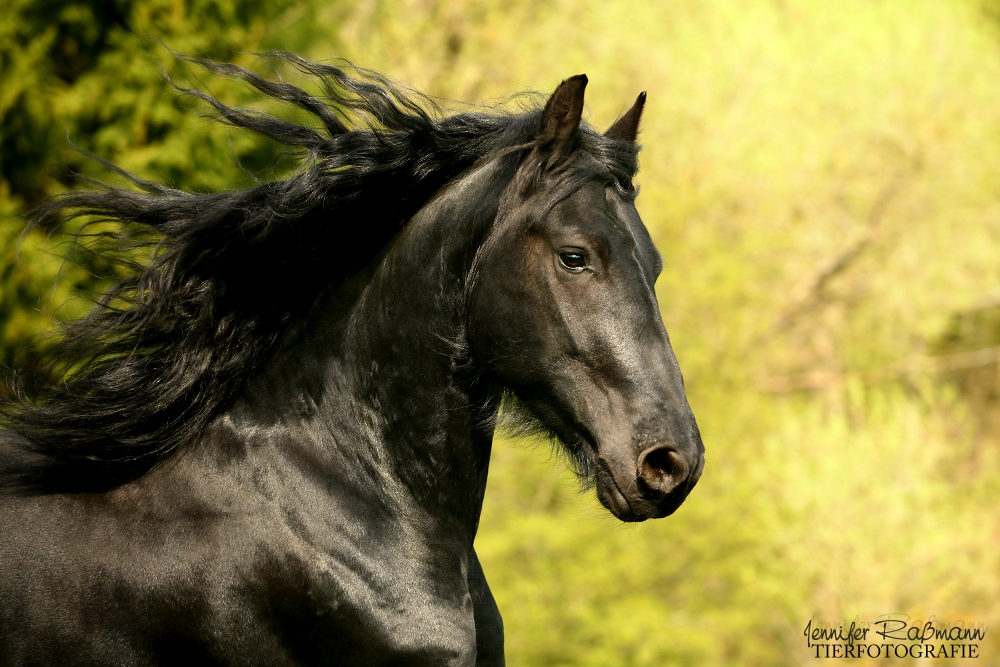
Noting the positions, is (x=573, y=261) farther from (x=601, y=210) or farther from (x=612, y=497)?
(x=612, y=497)

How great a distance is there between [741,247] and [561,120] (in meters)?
15.2

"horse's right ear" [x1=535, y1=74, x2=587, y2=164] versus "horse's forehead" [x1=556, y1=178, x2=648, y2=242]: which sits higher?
"horse's right ear" [x1=535, y1=74, x2=587, y2=164]

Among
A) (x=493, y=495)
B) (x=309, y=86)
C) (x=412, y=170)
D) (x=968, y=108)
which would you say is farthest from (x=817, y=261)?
(x=412, y=170)

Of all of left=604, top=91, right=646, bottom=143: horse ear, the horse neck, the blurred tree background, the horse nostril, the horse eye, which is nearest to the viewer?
the horse nostril

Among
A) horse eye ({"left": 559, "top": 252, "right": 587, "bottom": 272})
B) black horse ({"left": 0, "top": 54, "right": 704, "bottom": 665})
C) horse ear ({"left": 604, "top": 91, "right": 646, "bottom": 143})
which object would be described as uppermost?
horse ear ({"left": 604, "top": 91, "right": 646, "bottom": 143})

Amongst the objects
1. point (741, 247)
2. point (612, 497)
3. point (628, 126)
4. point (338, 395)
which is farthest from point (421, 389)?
point (741, 247)

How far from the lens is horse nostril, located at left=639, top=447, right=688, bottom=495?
105 inches

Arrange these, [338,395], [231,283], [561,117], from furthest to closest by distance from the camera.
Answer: [231,283] → [338,395] → [561,117]

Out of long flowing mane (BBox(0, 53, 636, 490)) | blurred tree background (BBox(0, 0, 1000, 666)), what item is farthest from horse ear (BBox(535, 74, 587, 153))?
blurred tree background (BBox(0, 0, 1000, 666))

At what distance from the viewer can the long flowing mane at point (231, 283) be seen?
126 inches

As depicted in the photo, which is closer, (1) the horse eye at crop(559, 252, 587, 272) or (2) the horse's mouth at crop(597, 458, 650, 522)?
(2) the horse's mouth at crop(597, 458, 650, 522)

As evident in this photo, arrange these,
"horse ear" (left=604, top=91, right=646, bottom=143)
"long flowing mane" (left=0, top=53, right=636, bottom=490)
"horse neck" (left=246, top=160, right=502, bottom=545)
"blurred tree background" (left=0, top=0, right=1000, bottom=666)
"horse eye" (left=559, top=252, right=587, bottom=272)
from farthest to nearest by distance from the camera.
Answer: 1. "blurred tree background" (left=0, top=0, right=1000, bottom=666)
2. "horse ear" (left=604, top=91, right=646, bottom=143)
3. "long flowing mane" (left=0, top=53, right=636, bottom=490)
4. "horse neck" (left=246, top=160, right=502, bottom=545)
5. "horse eye" (left=559, top=252, right=587, bottom=272)

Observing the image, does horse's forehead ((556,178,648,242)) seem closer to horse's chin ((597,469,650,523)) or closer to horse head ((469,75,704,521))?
horse head ((469,75,704,521))

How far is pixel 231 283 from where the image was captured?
3322mm
